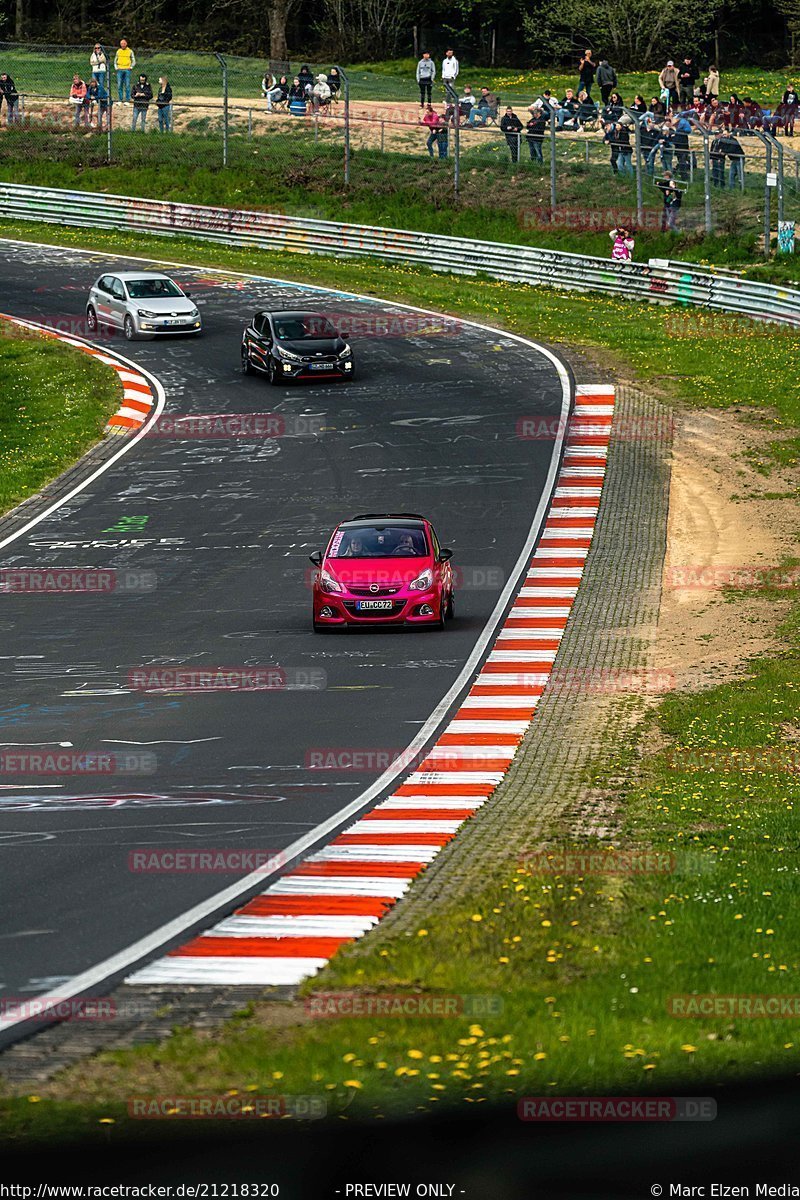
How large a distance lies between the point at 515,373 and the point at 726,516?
1215 cm

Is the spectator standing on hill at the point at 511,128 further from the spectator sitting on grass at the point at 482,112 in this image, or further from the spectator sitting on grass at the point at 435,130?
the spectator sitting on grass at the point at 435,130

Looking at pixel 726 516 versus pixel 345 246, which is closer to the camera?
pixel 726 516

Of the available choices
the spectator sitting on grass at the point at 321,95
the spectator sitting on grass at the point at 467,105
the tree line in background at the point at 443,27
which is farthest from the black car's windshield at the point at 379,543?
the tree line in background at the point at 443,27

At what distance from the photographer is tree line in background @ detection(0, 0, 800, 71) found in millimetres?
75562

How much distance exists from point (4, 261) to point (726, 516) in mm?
32865

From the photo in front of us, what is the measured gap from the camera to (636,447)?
1363 inches

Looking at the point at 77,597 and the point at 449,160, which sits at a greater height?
the point at 449,160

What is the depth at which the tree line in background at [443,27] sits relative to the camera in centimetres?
7556

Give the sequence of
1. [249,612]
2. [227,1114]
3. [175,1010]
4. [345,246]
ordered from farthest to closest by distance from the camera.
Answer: [345,246] < [249,612] < [175,1010] < [227,1114]

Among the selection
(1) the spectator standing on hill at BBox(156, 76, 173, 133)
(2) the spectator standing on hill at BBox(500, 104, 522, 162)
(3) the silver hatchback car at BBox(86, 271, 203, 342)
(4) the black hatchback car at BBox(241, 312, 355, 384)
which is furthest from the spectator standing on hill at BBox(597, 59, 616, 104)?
(4) the black hatchback car at BBox(241, 312, 355, 384)

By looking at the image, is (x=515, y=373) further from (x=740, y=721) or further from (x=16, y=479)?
(x=740, y=721)

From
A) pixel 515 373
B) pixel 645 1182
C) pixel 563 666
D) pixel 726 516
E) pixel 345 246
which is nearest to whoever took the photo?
pixel 645 1182

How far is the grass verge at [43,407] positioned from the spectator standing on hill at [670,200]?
17.5m

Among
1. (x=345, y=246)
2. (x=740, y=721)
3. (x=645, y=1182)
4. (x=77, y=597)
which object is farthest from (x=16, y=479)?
(x=645, y=1182)
